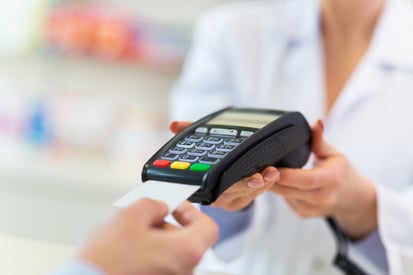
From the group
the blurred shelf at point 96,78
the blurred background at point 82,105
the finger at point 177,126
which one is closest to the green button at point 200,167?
the finger at point 177,126

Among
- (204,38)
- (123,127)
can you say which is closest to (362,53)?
(204,38)

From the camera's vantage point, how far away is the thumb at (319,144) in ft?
1.83

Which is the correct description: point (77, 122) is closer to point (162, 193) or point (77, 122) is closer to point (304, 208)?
point (304, 208)

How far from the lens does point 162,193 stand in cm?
39

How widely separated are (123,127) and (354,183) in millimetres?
956

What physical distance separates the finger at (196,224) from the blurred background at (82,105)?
1045mm

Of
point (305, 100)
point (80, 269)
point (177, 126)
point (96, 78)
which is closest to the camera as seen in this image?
point (80, 269)

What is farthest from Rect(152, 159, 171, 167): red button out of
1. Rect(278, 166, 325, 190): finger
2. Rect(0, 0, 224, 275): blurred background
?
Rect(0, 0, 224, 275): blurred background

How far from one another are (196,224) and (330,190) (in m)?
0.25

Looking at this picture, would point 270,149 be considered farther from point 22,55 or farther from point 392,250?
point 22,55

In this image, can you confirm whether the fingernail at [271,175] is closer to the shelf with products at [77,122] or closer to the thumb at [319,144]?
the thumb at [319,144]

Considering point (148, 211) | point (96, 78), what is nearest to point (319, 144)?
point (148, 211)

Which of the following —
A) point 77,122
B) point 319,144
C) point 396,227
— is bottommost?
point 77,122

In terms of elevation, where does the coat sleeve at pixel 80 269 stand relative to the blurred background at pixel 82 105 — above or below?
above
